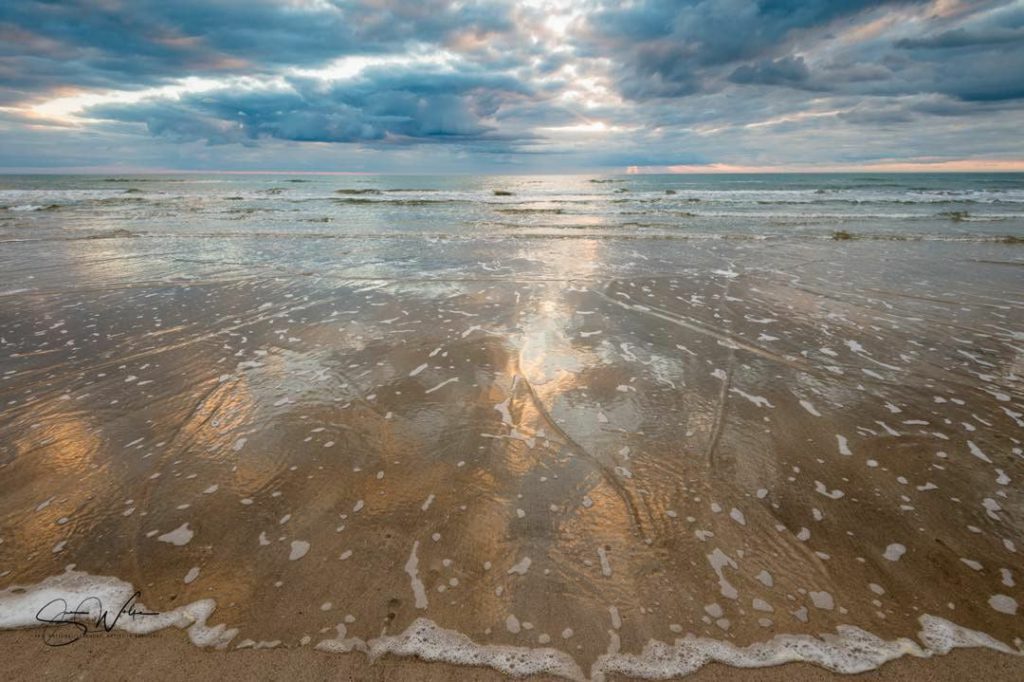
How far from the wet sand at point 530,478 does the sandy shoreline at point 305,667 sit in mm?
47

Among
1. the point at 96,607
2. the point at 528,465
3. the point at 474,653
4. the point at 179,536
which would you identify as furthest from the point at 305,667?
the point at 528,465

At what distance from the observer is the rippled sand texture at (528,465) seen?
10.0 ft

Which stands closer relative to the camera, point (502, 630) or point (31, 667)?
point (31, 667)

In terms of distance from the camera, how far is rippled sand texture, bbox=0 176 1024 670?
10.0 ft

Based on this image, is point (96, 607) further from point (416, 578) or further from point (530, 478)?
point (530, 478)

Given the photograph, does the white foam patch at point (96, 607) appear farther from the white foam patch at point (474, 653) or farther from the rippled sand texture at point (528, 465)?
the white foam patch at point (474, 653)

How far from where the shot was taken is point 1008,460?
448cm

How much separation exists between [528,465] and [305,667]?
2346 mm

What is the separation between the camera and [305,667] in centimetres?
263

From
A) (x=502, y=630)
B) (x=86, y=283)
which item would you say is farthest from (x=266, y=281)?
(x=502, y=630)

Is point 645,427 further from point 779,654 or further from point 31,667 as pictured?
point 31,667

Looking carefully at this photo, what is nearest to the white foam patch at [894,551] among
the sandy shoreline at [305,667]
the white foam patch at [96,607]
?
the sandy shoreline at [305,667]

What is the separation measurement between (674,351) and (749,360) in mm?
1089

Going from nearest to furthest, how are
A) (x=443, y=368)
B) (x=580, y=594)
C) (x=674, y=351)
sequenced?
(x=580, y=594)
(x=443, y=368)
(x=674, y=351)
